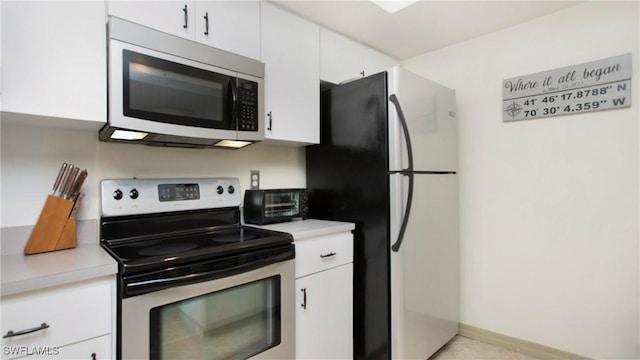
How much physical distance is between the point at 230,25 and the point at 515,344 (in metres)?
2.65

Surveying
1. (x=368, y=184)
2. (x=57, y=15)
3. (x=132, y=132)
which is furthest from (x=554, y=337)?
(x=57, y=15)

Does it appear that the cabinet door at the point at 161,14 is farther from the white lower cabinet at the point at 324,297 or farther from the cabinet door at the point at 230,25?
the white lower cabinet at the point at 324,297

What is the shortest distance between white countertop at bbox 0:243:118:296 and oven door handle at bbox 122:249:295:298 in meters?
0.08

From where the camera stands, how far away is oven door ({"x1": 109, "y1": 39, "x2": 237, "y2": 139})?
4.01ft

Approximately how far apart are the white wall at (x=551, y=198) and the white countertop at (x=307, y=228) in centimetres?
110

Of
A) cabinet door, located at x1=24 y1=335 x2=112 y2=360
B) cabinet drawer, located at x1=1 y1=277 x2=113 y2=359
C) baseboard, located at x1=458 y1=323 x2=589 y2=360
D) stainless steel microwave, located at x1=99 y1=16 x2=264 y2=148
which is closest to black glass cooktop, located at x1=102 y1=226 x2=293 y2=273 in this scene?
cabinet drawer, located at x1=1 y1=277 x2=113 y2=359

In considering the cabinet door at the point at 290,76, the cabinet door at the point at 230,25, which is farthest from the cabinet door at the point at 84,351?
the cabinet door at the point at 230,25

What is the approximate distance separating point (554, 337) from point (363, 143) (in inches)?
68.2

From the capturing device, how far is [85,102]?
1186 mm

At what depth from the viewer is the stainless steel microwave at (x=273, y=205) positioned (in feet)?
6.01

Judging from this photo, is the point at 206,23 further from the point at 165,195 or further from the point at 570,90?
the point at 570,90

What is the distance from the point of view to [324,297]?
1.71 m

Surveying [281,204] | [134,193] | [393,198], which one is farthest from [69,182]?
[393,198]

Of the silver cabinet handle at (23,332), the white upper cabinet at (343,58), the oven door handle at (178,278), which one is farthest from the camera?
the white upper cabinet at (343,58)
